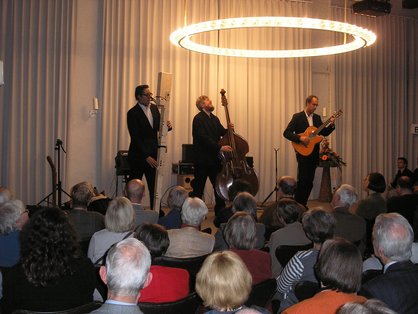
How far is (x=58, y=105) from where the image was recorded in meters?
9.12

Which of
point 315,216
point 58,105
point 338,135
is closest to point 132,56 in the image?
point 58,105

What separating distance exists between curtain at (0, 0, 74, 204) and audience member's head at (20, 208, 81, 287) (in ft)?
20.8

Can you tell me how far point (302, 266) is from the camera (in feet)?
10.5

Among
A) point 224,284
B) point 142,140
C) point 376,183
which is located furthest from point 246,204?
point 142,140

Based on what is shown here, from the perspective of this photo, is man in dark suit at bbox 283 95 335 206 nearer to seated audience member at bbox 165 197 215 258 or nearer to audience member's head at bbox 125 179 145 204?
audience member's head at bbox 125 179 145 204

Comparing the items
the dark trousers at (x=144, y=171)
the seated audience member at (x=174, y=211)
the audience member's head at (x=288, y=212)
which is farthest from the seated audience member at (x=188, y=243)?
the dark trousers at (x=144, y=171)

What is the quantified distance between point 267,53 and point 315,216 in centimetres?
457

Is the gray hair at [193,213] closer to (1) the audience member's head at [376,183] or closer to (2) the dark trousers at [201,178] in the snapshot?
(1) the audience member's head at [376,183]

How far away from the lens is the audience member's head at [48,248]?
2.61 m

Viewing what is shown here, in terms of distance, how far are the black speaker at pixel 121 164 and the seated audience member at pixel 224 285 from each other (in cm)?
670

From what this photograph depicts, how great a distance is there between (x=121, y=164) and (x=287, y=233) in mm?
5284

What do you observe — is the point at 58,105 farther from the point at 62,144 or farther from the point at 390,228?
the point at 390,228

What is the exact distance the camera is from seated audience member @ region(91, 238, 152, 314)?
218 centimetres

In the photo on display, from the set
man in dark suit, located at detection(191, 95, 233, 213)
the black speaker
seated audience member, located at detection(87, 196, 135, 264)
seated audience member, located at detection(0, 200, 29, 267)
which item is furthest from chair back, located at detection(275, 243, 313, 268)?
the black speaker
